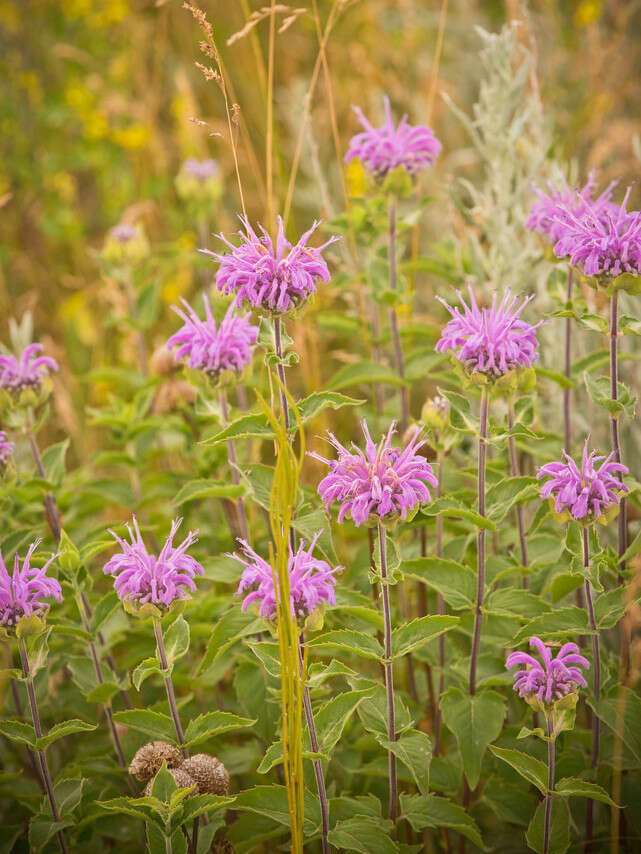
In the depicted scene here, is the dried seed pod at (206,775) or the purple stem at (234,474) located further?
the purple stem at (234,474)

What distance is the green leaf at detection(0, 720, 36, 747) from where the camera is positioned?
4.84 feet

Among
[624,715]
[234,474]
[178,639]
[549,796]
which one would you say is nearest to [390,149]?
[234,474]

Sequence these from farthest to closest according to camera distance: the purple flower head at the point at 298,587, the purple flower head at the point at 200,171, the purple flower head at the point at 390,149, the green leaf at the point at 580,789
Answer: the purple flower head at the point at 200,171 < the purple flower head at the point at 390,149 < the green leaf at the point at 580,789 < the purple flower head at the point at 298,587

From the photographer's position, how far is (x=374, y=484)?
1340 mm

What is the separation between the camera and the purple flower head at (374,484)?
1337 millimetres

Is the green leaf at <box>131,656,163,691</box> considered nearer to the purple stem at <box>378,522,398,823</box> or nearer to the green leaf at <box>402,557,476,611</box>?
the purple stem at <box>378,522,398,823</box>

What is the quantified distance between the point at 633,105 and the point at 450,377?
2707 millimetres

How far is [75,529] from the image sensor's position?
2.22m

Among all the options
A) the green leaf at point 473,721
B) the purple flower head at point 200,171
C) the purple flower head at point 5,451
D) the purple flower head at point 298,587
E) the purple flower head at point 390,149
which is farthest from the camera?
the purple flower head at point 200,171

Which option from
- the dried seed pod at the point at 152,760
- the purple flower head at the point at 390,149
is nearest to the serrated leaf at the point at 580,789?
the dried seed pod at the point at 152,760

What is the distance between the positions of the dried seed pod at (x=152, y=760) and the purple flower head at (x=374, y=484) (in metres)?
0.58

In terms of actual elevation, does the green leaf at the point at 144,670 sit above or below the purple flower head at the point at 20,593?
below

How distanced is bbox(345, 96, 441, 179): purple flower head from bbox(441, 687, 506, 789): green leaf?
1.27m

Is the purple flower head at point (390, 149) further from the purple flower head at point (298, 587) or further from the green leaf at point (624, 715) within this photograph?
the green leaf at point (624, 715)
